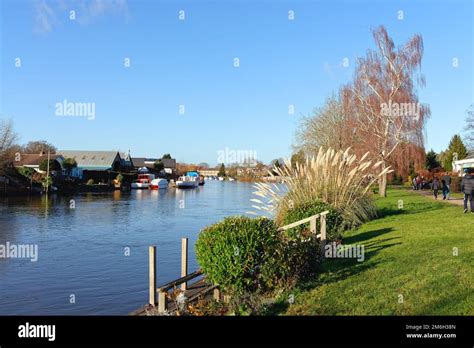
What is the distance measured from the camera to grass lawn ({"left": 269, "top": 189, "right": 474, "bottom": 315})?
695cm

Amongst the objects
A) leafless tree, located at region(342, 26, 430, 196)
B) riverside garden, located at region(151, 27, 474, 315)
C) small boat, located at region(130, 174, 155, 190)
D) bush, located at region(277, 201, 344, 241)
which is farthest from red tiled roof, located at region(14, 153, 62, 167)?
bush, located at region(277, 201, 344, 241)

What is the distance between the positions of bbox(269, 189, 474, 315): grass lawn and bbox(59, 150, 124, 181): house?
74249 millimetres

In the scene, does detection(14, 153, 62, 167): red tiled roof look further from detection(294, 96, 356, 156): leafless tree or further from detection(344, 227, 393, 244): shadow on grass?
detection(344, 227, 393, 244): shadow on grass

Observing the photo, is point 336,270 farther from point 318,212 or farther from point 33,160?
point 33,160

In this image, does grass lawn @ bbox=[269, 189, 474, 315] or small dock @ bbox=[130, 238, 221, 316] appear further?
small dock @ bbox=[130, 238, 221, 316]

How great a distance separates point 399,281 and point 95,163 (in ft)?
277

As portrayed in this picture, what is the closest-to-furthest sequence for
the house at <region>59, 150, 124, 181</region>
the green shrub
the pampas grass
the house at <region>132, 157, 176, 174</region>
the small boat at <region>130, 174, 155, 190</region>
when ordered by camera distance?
the green shrub → the pampas grass → the house at <region>59, 150, 124, 181</region> → the small boat at <region>130, 174, 155, 190</region> → the house at <region>132, 157, 176, 174</region>

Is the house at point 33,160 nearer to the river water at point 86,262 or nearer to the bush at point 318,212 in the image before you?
the river water at point 86,262

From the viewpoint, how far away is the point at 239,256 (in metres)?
8.28

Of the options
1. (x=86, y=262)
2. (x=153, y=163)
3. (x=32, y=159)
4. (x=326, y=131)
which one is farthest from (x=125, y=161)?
(x=86, y=262)

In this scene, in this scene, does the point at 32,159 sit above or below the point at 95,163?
above

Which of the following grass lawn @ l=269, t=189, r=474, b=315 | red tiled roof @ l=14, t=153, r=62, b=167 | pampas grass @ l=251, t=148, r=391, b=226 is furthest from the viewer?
red tiled roof @ l=14, t=153, r=62, b=167
